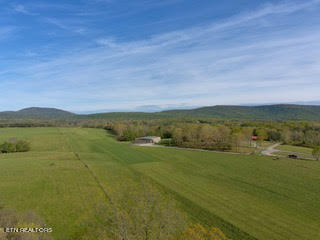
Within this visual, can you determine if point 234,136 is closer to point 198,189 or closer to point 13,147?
point 198,189

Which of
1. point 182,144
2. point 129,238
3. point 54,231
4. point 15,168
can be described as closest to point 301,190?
point 129,238

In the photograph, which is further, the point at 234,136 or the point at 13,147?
the point at 234,136

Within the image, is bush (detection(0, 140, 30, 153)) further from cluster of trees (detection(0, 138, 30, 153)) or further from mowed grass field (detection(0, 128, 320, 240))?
mowed grass field (detection(0, 128, 320, 240))

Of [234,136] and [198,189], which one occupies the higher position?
[234,136]

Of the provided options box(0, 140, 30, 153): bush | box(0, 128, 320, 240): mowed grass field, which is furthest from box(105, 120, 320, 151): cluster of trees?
box(0, 140, 30, 153): bush

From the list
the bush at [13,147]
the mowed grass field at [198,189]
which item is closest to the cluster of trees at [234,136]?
the mowed grass field at [198,189]

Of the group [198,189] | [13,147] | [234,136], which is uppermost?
[234,136]

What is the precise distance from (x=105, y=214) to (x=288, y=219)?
63.9ft

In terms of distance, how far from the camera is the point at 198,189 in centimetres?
3048

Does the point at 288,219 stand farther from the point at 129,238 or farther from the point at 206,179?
the point at 129,238

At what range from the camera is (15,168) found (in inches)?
1704

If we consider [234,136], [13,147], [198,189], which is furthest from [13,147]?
[234,136]

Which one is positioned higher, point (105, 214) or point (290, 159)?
point (105, 214)

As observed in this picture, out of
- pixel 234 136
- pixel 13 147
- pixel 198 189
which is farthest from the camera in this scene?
pixel 234 136
